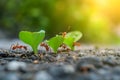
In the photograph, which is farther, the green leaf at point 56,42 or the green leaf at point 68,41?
the green leaf at point 68,41

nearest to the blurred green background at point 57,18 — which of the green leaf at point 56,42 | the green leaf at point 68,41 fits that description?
the green leaf at point 68,41

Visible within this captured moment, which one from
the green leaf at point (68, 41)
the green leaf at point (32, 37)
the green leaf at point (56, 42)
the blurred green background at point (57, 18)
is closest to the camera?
the green leaf at point (32, 37)

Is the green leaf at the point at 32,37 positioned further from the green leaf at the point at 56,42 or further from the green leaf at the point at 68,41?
the green leaf at the point at 68,41

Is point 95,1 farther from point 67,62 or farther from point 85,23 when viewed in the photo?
point 67,62

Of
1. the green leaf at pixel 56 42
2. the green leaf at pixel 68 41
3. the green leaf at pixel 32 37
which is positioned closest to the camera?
the green leaf at pixel 32 37

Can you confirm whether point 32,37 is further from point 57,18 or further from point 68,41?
point 57,18

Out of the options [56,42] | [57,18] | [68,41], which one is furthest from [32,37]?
[57,18]

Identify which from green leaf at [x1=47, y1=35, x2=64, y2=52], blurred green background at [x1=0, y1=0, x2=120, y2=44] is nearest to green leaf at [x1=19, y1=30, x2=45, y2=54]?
green leaf at [x1=47, y1=35, x2=64, y2=52]

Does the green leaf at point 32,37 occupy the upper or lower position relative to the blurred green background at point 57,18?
lower

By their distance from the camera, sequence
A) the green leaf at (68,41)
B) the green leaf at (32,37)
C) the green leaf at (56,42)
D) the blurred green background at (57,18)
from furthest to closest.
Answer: the blurred green background at (57,18) < the green leaf at (68,41) < the green leaf at (56,42) < the green leaf at (32,37)

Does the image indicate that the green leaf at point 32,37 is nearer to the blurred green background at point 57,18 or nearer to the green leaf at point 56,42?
the green leaf at point 56,42
